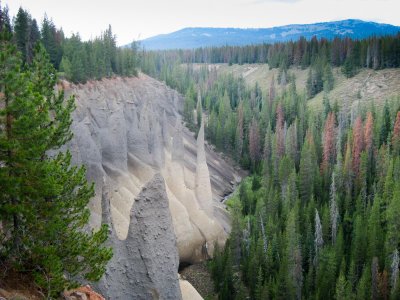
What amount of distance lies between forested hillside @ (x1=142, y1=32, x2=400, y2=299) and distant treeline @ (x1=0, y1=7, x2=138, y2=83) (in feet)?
79.7

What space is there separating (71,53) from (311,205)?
165ft

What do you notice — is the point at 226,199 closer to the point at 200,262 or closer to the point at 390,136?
the point at 200,262

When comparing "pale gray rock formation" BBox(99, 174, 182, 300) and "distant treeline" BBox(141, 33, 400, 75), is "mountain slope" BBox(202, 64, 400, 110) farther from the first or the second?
"pale gray rock formation" BBox(99, 174, 182, 300)

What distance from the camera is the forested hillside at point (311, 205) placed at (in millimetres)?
40375

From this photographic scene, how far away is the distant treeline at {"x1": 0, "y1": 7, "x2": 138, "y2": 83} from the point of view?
225ft

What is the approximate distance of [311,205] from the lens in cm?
5381

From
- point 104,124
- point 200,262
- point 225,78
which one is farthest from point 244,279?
point 225,78

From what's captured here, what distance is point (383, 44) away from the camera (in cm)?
11669

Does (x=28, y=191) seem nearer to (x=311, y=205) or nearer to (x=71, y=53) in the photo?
(x=311, y=205)

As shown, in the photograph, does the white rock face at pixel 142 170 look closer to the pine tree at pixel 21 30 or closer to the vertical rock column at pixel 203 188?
the vertical rock column at pixel 203 188

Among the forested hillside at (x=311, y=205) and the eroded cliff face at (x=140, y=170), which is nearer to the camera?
the forested hillside at (x=311, y=205)

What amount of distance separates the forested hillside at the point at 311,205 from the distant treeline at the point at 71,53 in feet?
79.7

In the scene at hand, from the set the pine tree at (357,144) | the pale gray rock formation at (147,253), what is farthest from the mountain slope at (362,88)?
the pale gray rock formation at (147,253)

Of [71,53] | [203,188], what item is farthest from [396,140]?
[71,53]
